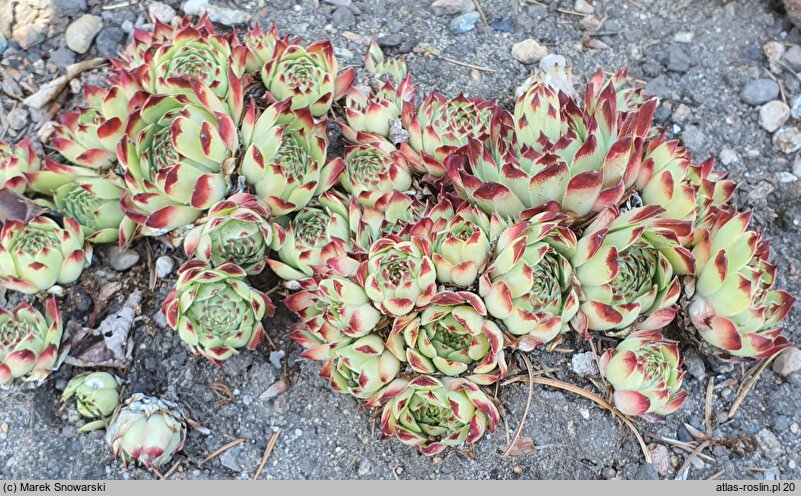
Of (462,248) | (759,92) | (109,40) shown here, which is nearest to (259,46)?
(109,40)

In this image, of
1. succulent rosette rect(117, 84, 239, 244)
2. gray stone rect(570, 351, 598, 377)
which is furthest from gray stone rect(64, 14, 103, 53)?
gray stone rect(570, 351, 598, 377)

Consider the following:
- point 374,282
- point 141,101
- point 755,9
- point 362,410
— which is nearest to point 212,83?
point 141,101

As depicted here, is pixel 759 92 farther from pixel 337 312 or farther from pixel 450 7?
pixel 337 312

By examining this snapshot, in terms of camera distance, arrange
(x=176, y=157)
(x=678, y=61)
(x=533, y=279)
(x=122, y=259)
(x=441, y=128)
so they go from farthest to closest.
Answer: (x=678, y=61) → (x=122, y=259) → (x=441, y=128) → (x=176, y=157) → (x=533, y=279)

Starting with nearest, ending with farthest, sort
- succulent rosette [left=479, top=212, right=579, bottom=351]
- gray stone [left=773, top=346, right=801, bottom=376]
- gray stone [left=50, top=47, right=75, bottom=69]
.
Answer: succulent rosette [left=479, top=212, right=579, bottom=351], gray stone [left=773, top=346, right=801, bottom=376], gray stone [left=50, top=47, right=75, bottom=69]

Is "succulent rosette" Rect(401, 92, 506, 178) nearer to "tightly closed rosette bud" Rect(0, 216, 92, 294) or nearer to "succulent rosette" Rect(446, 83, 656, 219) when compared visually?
"succulent rosette" Rect(446, 83, 656, 219)

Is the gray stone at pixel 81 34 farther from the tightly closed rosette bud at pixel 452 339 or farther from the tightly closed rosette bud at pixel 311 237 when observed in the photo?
the tightly closed rosette bud at pixel 452 339
